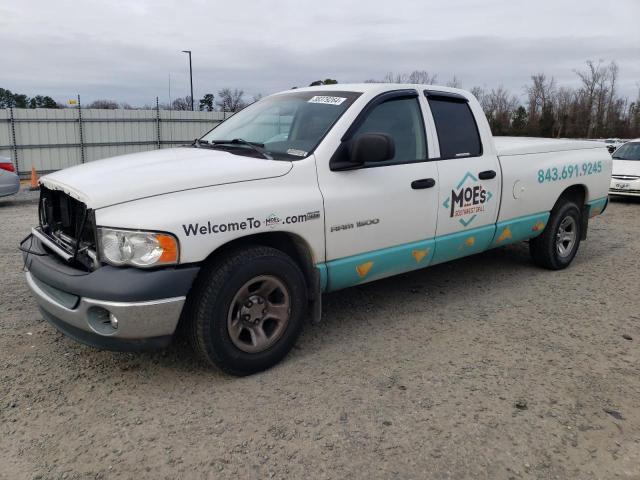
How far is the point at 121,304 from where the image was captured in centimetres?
293

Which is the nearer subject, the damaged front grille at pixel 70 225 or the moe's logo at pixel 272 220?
the damaged front grille at pixel 70 225

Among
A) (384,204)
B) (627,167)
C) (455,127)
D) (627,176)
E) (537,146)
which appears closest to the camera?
(384,204)

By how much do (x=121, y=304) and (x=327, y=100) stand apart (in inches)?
86.4

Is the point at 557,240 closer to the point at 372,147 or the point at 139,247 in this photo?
the point at 372,147

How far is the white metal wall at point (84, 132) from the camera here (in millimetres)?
17062

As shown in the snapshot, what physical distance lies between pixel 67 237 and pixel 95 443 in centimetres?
135

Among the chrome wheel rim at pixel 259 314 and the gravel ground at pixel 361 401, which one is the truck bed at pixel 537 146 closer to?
the gravel ground at pixel 361 401

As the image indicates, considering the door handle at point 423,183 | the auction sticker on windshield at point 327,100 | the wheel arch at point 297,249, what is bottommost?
the wheel arch at point 297,249

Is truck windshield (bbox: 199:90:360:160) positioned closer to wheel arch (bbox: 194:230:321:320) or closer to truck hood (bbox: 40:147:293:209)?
truck hood (bbox: 40:147:293:209)

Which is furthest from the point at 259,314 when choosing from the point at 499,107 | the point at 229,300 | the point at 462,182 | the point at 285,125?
the point at 499,107

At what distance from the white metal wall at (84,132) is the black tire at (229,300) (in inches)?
624

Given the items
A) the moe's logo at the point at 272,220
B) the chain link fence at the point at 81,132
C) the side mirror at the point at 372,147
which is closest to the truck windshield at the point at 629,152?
the side mirror at the point at 372,147

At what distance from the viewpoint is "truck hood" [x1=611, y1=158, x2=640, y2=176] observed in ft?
39.2

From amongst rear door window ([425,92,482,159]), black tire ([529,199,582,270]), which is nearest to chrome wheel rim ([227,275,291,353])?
rear door window ([425,92,482,159])
